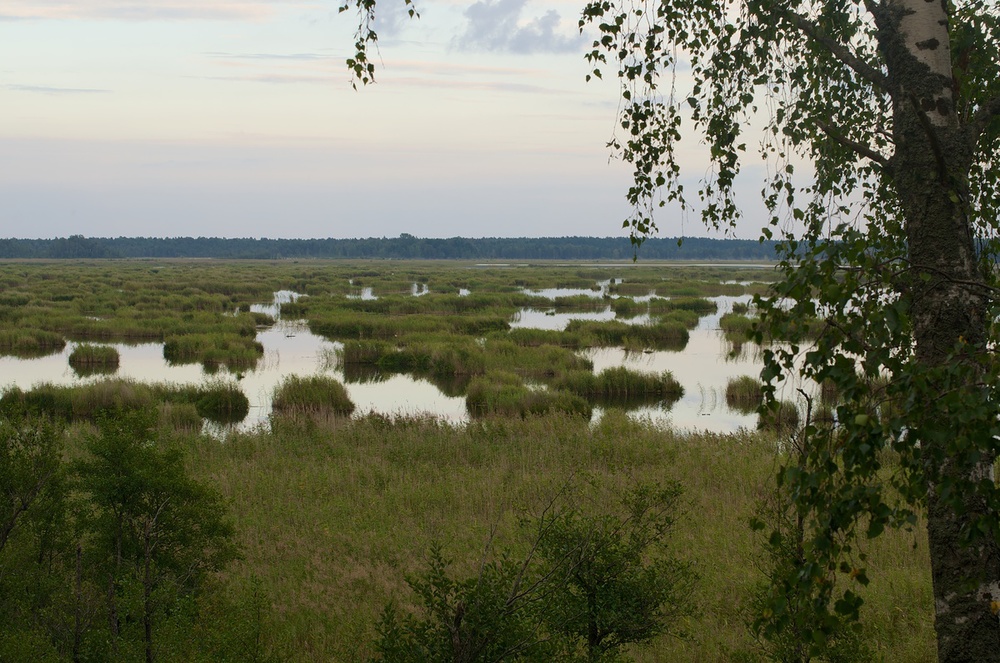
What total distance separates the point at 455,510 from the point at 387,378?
683 inches

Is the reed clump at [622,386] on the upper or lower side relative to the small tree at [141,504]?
lower

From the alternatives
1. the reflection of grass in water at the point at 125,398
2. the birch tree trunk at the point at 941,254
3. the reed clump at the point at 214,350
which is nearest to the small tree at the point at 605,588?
the birch tree trunk at the point at 941,254

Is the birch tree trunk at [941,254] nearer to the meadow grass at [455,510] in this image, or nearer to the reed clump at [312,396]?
the meadow grass at [455,510]

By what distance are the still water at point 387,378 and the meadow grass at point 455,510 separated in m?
3.47

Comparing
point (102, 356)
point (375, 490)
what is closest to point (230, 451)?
point (375, 490)

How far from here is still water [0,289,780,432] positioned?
2302 cm

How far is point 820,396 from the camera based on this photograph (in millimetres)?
23234

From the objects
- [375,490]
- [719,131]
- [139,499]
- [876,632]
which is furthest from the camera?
[375,490]

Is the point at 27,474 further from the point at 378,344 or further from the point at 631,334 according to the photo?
the point at 631,334

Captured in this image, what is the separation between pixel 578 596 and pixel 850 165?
3.76m

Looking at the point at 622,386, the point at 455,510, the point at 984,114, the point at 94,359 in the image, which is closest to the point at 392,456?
the point at 455,510

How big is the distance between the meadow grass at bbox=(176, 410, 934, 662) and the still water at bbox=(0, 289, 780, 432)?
347 centimetres

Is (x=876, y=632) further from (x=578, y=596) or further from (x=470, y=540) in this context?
(x=470, y=540)

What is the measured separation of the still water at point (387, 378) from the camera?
2302 centimetres
